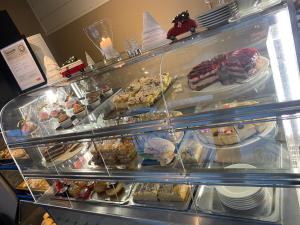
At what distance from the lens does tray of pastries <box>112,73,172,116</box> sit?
1.94m

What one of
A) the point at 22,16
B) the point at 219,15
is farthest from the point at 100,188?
the point at 22,16

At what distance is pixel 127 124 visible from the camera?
1.88m

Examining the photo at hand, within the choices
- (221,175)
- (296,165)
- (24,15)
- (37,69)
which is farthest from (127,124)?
(24,15)

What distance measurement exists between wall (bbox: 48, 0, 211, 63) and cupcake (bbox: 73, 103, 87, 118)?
1829 millimetres

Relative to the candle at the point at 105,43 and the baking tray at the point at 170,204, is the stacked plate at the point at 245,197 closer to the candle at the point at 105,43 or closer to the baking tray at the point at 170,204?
the baking tray at the point at 170,204

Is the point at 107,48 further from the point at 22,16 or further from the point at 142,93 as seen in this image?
the point at 22,16

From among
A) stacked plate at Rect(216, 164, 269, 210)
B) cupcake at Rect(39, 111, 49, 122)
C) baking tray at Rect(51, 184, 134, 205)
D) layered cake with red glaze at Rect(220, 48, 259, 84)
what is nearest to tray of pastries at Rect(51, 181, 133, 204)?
baking tray at Rect(51, 184, 134, 205)

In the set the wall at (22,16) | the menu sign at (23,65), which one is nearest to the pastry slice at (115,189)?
the menu sign at (23,65)

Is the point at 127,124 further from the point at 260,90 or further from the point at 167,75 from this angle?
the point at 260,90

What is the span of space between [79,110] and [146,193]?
0.99m

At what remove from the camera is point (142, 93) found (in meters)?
2.04

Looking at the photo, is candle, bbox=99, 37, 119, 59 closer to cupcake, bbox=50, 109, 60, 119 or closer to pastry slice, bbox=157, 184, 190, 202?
cupcake, bbox=50, 109, 60, 119

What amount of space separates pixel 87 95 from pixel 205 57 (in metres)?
1.23

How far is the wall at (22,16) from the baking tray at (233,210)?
4396mm
